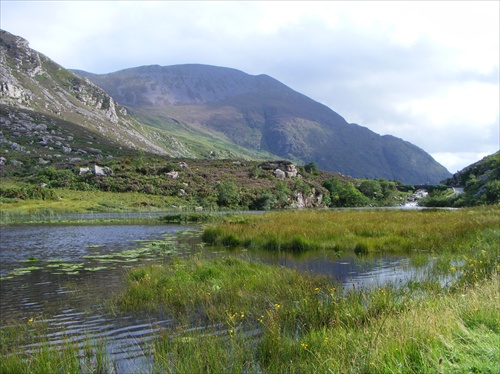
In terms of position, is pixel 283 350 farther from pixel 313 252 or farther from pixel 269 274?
pixel 313 252

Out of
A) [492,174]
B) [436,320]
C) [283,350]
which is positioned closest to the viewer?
[436,320]

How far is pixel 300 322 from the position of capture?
957 cm

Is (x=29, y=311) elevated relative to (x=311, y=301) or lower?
lower

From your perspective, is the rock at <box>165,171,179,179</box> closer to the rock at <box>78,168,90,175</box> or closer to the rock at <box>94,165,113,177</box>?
the rock at <box>94,165,113,177</box>

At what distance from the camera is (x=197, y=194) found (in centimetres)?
8994

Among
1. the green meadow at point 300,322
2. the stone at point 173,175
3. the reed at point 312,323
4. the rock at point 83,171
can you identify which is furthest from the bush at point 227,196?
the reed at point 312,323

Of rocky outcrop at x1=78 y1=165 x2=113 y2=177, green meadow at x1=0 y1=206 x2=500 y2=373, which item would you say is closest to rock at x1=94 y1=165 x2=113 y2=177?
rocky outcrop at x1=78 y1=165 x2=113 y2=177

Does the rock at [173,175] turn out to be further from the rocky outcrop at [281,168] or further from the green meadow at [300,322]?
the green meadow at [300,322]

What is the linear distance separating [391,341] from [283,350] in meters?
2.11

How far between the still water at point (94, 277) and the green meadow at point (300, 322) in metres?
0.63

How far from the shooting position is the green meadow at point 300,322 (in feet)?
A: 20.0

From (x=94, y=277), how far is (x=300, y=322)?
1121cm

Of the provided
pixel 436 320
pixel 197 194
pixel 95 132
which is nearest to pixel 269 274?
pixel 436 320

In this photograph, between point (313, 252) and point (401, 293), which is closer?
point (401, 293)
